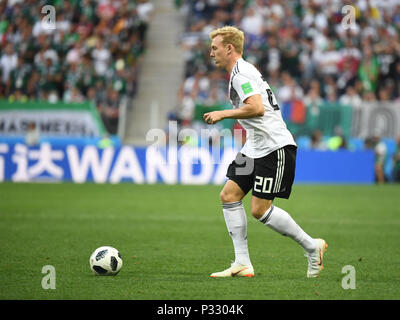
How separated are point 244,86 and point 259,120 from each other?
364mm

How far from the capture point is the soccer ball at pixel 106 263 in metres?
6.64

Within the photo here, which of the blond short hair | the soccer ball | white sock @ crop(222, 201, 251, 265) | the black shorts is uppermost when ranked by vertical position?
the blond short hair

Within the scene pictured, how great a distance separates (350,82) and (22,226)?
566 inches

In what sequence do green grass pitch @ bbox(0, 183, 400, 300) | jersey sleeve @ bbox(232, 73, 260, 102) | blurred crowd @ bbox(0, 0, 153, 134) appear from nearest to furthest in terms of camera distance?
green grass pitch @ bbox(0, 183, 400, 300) < jersey sleeve @ bbox(232, 73, 260, 102) < blurred crowd @ bbox(0, 0, 153, 134)

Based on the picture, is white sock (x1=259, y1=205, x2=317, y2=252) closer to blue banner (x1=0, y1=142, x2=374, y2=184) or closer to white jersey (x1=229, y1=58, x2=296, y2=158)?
white jersey (x1=229, y1=58, x2=296, y2=158)

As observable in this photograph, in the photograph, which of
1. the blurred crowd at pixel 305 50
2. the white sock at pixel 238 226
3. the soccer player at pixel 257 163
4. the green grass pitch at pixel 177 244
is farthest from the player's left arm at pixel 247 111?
the blurred crowd at pixel 305 50

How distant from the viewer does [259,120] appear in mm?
6613

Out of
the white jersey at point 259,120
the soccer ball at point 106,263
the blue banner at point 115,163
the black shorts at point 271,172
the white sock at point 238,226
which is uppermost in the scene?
the white jersey at point 259,120

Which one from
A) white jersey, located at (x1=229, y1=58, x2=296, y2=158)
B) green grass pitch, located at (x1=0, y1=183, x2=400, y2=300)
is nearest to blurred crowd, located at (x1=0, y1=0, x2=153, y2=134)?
green grass pitch, located at (x1=0, y1=183, x2=400, y2=300)

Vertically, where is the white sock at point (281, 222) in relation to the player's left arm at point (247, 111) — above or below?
below

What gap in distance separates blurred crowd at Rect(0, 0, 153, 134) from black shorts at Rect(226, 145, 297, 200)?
15.7m

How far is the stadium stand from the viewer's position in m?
21.9

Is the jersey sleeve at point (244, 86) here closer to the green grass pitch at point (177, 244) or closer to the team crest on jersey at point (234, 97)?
the team crest on jersey at point (234, 97)

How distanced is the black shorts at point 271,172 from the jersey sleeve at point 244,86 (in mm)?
572
